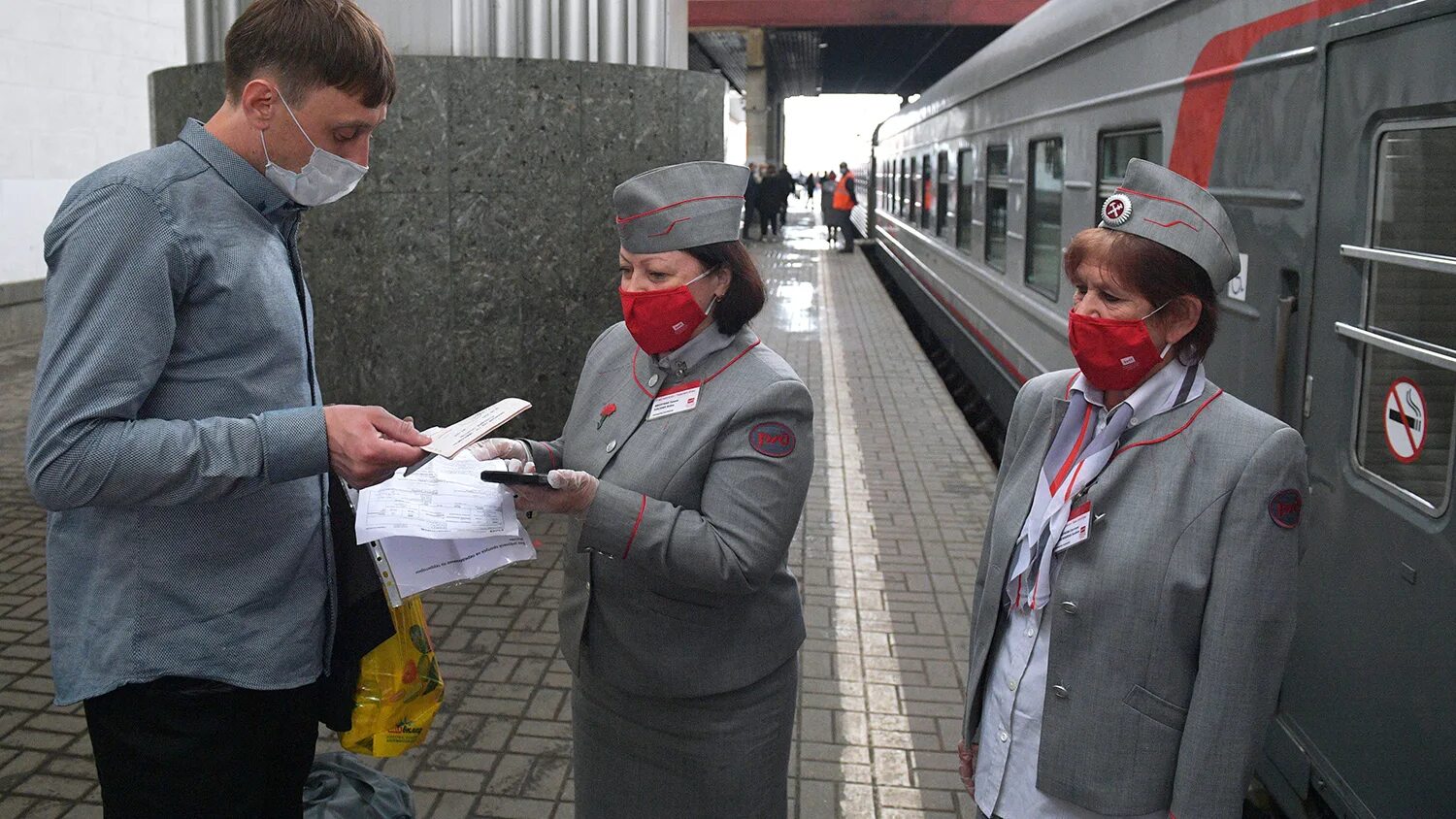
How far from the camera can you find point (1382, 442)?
3145 millimetres

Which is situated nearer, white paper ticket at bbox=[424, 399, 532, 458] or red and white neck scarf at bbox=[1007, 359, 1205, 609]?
white paper ticket at bbox=[424, 399, 532, 458]

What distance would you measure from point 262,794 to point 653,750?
0.69 m

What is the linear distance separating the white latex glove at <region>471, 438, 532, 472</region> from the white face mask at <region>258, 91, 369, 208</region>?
508 mm

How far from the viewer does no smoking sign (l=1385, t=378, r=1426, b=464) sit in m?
2.97

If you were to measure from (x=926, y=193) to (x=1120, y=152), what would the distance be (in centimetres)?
941

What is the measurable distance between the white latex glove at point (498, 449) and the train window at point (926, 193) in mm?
12445

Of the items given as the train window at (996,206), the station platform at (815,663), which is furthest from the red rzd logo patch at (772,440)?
the train window at (996,206)

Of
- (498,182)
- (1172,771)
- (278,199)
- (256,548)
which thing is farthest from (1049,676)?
(498,182)

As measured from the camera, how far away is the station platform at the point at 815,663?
153 inches

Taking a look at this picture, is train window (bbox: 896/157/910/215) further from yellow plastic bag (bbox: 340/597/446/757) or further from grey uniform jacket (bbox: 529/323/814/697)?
yellow plastic bag (bbox: 340/597/446/757)

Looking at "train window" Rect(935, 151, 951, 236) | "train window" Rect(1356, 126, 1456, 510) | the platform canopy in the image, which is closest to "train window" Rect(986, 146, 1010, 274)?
"train window" Rect(935, 151, 951, 236)

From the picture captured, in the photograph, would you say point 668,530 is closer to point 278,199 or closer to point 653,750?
point 653,750

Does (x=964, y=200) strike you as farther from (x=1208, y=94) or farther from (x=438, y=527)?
(x=438, y=527)

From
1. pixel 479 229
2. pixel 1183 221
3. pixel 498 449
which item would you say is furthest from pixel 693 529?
pixel 479 229
